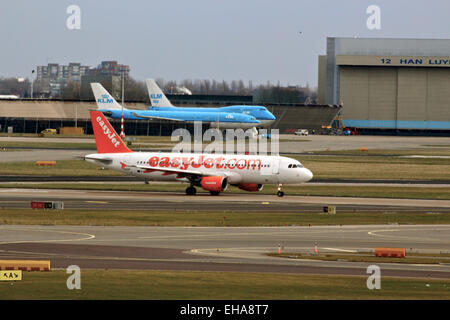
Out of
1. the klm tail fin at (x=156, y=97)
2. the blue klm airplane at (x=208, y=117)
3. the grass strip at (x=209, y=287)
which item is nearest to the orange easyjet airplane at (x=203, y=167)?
the grass strip at (x=209, y=287)

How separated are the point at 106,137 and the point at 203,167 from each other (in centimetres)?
1021

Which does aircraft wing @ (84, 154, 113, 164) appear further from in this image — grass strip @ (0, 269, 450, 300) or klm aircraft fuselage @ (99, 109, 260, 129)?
klm aircraft fuselage @ (99, 109, 260, 129)

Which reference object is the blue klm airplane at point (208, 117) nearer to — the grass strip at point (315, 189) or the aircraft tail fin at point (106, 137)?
the grass strip at point (315, 189)

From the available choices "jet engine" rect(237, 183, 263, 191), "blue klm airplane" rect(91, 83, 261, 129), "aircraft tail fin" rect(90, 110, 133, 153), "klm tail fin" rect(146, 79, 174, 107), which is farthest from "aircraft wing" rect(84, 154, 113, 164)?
"klm tail fin" rect(146, 79, 174, 107)

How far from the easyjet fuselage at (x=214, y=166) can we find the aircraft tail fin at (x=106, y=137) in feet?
2.12

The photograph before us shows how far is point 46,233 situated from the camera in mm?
48312

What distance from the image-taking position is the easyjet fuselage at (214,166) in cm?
7175

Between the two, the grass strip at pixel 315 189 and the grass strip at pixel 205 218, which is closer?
the grass strip at pixel 205 218

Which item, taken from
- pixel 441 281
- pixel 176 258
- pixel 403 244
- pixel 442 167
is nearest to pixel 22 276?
pixel 176 258

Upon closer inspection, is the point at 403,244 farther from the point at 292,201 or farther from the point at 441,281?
the point at 292,201

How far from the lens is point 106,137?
252 ft

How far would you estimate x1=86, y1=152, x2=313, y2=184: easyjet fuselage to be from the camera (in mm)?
71750

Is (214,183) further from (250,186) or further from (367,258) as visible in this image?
(367,258)

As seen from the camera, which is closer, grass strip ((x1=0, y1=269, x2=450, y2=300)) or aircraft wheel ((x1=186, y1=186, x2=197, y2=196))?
grass strip ((x1=0, y1=269, x2=450, y2=300))
